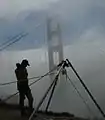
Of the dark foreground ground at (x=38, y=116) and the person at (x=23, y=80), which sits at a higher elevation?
the person at (x=23, y=80)

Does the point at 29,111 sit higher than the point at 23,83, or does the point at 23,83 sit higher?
the point at 23,83

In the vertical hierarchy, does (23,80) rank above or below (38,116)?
above

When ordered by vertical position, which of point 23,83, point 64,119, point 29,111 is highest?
point 23,83

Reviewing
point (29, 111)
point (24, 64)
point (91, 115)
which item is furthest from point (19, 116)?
point (91, 115)

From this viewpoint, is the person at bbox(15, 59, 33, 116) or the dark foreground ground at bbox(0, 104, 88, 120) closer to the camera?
the dark foreground ground at bbox(0, 104, 88, 120)

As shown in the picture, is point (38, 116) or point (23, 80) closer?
point (38, 116)

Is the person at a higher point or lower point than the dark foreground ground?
higher

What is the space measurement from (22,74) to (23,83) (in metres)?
0.28

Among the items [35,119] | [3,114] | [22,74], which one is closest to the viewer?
[35,119]

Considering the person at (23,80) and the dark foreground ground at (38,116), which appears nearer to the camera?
the dark foreground ground at (38,116)

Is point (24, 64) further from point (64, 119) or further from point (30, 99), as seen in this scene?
point (64, 119)

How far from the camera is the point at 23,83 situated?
8219 millimetres

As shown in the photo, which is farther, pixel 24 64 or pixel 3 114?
pixel 3 114

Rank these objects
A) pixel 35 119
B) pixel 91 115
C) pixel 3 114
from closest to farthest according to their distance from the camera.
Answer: pixel 35 119
pixel 3 114
pixel 91 115
